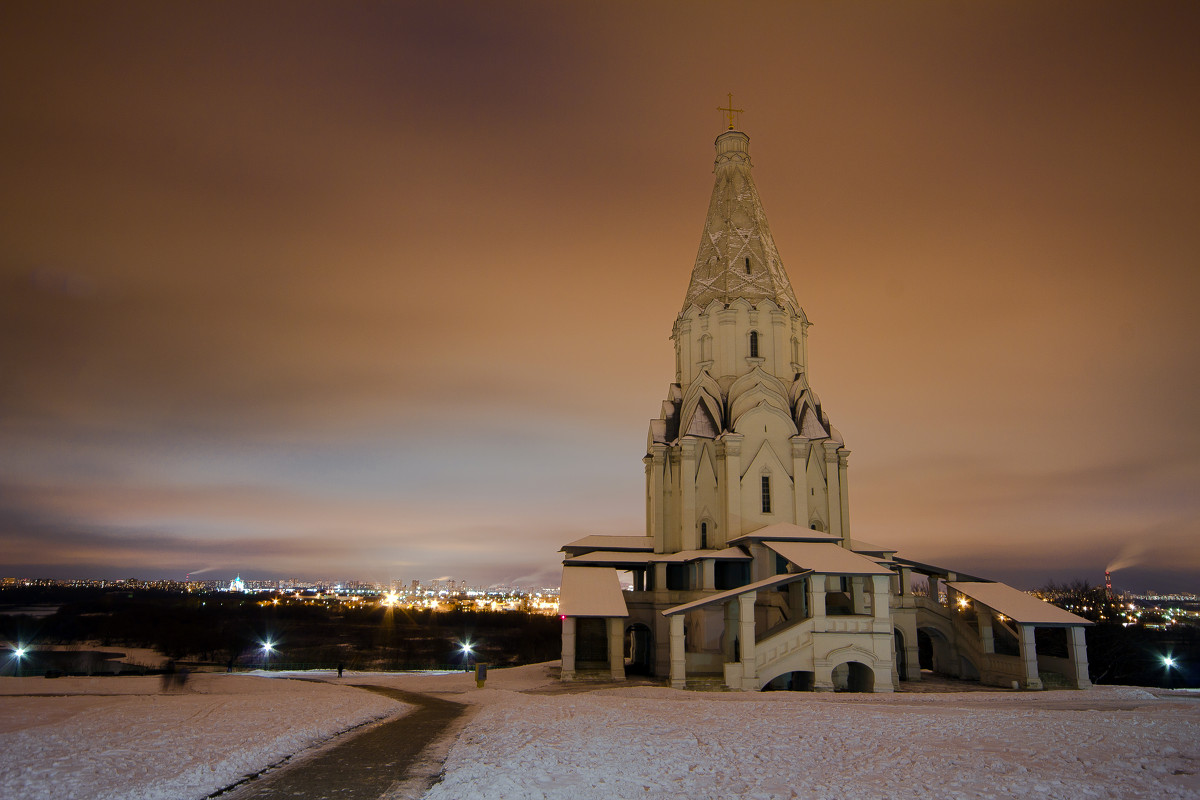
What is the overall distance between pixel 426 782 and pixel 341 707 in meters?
8.43

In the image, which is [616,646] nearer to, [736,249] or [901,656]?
[901,656]

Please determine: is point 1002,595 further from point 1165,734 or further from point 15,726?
point 15,726

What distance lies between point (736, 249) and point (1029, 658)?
23103 mm

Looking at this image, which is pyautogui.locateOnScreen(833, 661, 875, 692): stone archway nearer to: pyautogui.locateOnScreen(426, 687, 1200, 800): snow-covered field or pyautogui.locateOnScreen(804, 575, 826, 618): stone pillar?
pyautogui.locateOnScreen(804, 575, 826, 618): stone pillar

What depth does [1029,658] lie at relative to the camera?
26.4 m

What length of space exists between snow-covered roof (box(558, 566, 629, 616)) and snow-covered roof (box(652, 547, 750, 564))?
3.24 meters

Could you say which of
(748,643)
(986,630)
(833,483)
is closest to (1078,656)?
(986,630)

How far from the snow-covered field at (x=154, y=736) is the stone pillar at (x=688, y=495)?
17.3 metres

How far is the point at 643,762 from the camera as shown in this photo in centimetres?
1159

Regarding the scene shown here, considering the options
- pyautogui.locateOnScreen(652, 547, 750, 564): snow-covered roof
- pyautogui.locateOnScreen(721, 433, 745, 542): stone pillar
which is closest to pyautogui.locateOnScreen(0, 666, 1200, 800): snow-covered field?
pyautogui.locateOnScreen(652, 547, 750, 564): snow-covered roof

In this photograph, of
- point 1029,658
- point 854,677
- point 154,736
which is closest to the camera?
point 154,736

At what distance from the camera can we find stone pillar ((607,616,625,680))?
28.5 m

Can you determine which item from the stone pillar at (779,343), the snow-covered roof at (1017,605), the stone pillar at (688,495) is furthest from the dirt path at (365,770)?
the stone pillar at (779,343)

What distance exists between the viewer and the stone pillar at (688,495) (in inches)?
1389
